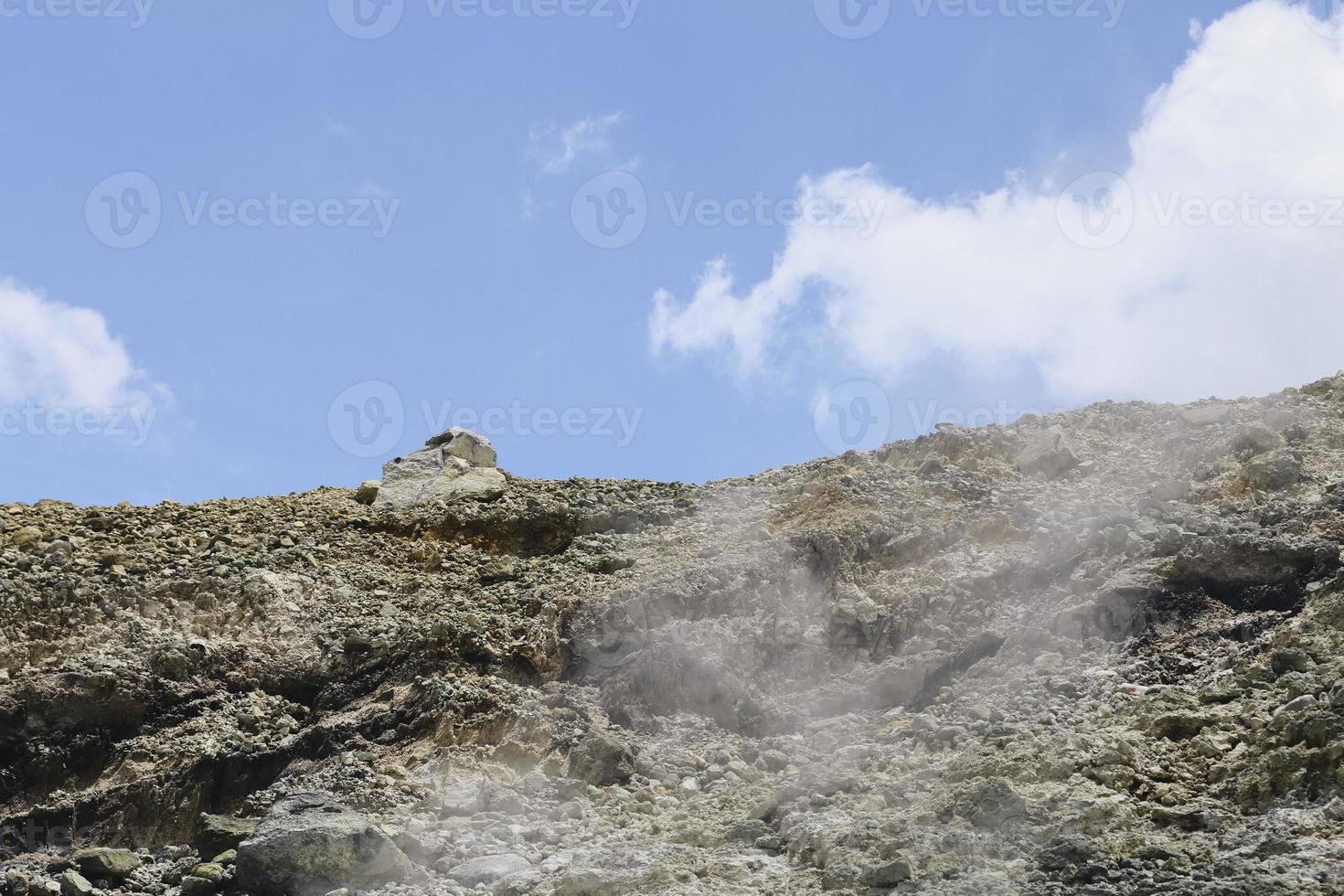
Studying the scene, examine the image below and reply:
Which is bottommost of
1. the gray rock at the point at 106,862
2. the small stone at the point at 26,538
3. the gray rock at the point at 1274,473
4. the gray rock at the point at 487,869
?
the gray rock at the point at 487,869

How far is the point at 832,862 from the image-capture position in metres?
8.53

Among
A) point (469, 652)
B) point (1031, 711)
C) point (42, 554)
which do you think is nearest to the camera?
point (1031, 711)

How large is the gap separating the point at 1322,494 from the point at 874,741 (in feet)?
14.8

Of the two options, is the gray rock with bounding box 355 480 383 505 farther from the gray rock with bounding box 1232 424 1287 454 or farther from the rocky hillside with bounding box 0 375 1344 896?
the gray rock with bounding box 1232 424 1287 454

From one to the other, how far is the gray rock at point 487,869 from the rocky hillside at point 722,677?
26 mm

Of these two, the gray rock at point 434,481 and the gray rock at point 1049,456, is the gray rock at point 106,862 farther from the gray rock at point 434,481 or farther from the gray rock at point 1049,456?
the gray rock at point 1049,456

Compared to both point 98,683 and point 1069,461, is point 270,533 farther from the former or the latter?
point 1069,461

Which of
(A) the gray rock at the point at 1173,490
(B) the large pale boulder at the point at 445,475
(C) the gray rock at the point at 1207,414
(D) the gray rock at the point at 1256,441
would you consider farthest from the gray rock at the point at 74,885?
(C) the gray rock at the point at 1207,414

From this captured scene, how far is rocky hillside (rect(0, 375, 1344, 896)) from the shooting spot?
8.65 metres

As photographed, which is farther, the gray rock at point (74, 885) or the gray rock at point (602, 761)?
the gray rock at point (602, 761)

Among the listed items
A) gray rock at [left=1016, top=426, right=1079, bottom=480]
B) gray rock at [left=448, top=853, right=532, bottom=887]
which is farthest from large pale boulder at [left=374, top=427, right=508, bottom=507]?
gray rock at [left=448, top=853, right=532, bottom=887]

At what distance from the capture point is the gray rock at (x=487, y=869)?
30.2 feet

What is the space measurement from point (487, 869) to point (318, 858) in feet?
3.90

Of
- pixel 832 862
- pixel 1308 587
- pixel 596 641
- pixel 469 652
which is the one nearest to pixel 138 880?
pixel 469 652
